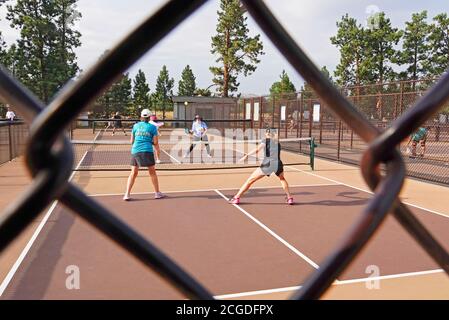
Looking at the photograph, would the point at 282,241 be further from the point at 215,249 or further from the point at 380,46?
the point at 380,46

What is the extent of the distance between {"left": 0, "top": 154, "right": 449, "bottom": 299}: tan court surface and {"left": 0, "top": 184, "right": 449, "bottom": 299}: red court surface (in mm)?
13

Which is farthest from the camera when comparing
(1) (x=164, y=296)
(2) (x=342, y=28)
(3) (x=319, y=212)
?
(2) (x=342, y=28)

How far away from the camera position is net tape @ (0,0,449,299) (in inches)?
19.9

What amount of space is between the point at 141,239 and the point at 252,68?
4772 centimetres

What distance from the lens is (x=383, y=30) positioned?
42500mm

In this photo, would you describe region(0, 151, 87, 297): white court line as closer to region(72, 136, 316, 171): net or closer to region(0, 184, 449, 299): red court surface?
region(0, 184, 449, 299): red court surface

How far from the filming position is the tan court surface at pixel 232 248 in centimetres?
400

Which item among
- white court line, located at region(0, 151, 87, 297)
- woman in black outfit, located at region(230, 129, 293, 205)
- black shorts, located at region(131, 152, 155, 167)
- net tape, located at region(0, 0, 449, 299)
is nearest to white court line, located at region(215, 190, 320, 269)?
woman in black outfit, located at region(230, 129, 293, 205)

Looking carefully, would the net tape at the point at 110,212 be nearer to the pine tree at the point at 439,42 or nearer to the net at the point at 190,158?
the net at the point at 190,158

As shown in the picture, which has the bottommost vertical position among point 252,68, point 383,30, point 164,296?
point 164,296

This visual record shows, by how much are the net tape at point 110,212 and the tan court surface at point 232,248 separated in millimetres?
1162

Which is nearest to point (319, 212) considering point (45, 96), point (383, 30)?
point (45, 96)

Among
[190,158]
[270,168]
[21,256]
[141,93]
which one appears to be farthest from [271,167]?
[141,93]
